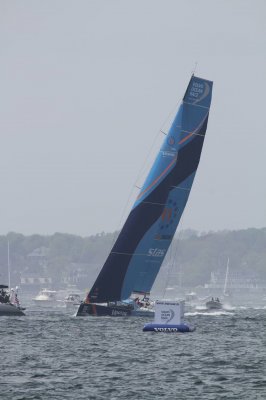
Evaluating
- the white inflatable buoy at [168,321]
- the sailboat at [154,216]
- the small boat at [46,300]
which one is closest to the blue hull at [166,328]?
the white inflatable buoy at [168,321]

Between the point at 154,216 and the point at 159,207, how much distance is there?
62 centimetres

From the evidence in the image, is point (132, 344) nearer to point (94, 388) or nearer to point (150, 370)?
point (150, 370)

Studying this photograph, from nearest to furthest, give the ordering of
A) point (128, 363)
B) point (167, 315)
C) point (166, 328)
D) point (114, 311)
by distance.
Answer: point (128, 363) < point (167, 315) < point (166, 328) < point (114, 311)

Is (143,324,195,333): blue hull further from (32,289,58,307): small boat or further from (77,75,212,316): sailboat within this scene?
(32,289,58,307): small boat

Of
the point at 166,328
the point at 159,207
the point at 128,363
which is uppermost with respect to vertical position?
the point at 159,207

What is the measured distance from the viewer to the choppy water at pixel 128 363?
118 feet

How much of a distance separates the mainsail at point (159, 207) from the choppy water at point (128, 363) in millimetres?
8034

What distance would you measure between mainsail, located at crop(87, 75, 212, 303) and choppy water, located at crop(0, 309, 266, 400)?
26.4 ft

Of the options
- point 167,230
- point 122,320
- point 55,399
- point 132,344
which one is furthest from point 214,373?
point 167,230

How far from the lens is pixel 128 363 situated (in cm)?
4406

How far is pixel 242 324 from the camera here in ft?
246

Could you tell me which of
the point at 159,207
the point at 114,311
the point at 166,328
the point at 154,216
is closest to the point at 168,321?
the point at 166,328

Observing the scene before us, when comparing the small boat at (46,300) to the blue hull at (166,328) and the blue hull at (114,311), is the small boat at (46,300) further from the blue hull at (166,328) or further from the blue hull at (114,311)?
the blue hull at (166,328)

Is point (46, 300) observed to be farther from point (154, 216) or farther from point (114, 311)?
point (114, 311)
